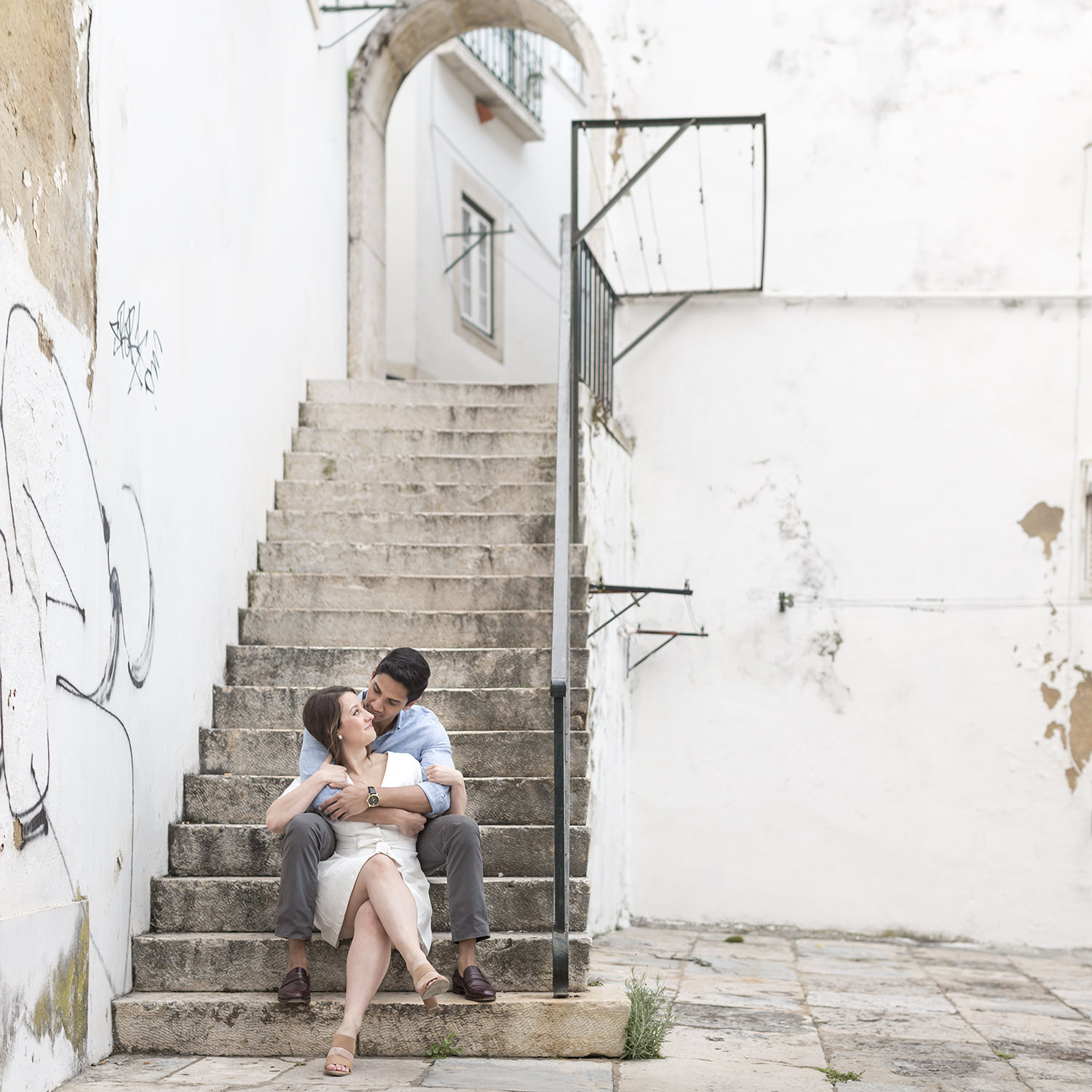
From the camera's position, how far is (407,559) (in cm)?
593

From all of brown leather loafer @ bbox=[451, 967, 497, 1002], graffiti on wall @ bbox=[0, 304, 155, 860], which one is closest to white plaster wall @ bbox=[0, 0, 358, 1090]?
graffiti on wall @ bbox=[0, 304, 155, 860]

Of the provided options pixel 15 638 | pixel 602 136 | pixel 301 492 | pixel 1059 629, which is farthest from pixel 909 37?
pixel 15 638

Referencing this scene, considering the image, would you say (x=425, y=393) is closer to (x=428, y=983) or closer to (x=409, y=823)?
(x=409, y=823)

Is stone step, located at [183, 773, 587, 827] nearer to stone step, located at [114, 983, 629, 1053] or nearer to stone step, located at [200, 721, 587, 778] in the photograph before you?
stone step, located at [200, 721, 587, 778]

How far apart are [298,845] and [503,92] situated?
10.1 m

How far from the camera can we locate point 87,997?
3.71 meters

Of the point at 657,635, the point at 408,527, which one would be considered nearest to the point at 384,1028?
the point at 408,527

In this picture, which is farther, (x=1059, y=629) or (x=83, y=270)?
(x=1059, y=629)

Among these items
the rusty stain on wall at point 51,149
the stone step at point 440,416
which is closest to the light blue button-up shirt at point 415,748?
the rusty stain on wall at point 51,149

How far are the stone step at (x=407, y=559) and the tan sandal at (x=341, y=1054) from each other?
2.47 metres

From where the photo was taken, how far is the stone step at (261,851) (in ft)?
14.8

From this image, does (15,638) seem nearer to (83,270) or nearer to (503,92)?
(83,270)

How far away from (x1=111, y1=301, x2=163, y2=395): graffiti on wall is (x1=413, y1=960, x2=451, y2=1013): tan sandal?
1.93m

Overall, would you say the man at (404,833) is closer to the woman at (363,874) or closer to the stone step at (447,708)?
→ the woman at (363,874)
